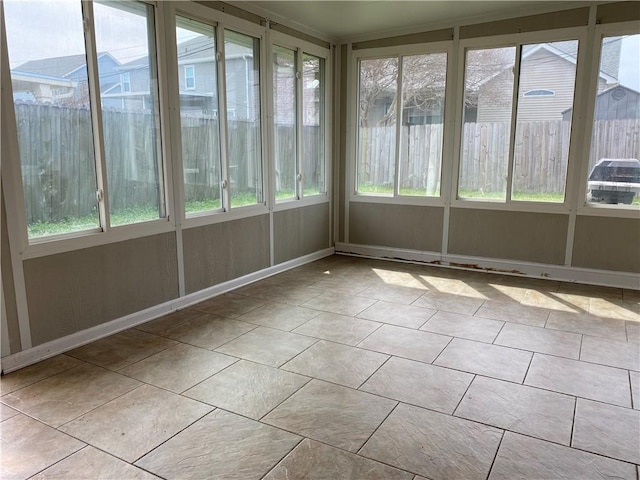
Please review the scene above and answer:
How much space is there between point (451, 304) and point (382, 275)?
1.13 m

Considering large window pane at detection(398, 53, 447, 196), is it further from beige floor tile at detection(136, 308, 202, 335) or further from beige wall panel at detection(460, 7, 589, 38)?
beige floor tile at detection(136, 308, 202, 335)

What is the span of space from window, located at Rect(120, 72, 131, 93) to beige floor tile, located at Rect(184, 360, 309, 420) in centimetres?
220

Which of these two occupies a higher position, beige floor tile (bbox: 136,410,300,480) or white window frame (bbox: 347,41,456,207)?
white window frame (bbox: 347,41,456,207)

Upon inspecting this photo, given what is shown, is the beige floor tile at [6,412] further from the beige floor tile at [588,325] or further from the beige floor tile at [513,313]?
the beige floor tile at [588,325]

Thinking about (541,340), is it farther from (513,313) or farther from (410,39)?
(410,39)

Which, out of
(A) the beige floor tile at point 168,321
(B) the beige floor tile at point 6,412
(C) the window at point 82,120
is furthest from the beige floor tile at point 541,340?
(B) the beige floor tile at point 6,412

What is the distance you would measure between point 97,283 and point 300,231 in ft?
8.75

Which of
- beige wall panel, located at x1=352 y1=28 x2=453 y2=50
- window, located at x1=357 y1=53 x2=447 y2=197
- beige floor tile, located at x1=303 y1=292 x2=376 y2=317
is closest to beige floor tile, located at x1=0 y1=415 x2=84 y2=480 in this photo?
beige floor tile, located at x1=303 y1=292 x2=376 y2=317

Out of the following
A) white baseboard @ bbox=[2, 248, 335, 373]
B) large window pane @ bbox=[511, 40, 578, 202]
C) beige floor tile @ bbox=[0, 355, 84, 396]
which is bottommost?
beige floor tile @ bbox=[0, 355, 84, 396]

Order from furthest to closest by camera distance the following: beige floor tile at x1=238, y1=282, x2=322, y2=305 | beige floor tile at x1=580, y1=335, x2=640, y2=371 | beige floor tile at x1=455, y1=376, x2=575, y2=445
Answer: beige floor tile at x1=238, y1=282, x2=322, y2=305 → beige floor tile at x1=580, y1=335, x2=640, y2=371 → beige floor tile at x1=455, y1=376, x2=575, y2=445

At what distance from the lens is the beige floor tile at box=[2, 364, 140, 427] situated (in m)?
2.45

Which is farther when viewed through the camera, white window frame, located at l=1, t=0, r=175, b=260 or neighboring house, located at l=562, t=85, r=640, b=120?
neighboring house, located at l=562, t=85, r=640, b=120

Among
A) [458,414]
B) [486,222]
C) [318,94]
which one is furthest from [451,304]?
[318,94]

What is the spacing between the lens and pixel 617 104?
178 inches
